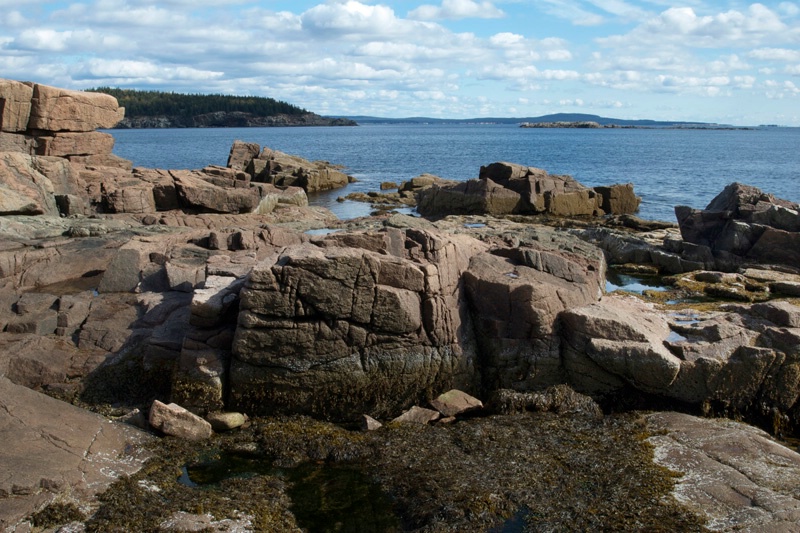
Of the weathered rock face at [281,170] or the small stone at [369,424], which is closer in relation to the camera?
the small stone at [369,424]

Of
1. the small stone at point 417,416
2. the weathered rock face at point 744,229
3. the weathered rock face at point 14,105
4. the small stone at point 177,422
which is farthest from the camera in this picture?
the weathered rock face at point 14,105

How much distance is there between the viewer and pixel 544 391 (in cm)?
1334

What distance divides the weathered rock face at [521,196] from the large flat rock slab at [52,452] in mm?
30368

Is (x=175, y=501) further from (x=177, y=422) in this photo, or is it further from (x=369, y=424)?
(x=369, y=424)

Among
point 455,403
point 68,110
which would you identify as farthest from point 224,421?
point 68,110

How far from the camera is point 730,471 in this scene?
34.0 feet

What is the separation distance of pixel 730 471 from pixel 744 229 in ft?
65.4

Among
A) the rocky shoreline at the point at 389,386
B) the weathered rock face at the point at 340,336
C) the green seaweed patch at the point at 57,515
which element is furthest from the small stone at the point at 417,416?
the green seaweed patch at the point at 57,515

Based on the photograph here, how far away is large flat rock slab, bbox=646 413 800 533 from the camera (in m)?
9.17

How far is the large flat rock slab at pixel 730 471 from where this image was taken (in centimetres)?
917

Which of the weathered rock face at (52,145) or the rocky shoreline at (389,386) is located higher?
the weathered rock face at (52,145)

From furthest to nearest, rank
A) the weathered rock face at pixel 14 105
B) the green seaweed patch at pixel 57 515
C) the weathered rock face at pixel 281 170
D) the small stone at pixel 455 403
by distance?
the weathered rock face at pixel 281 170 → the weathered rock face at pixel 14 105 → the small stone at pixel 455 403 → the green seaweed patch at pixel 57 515

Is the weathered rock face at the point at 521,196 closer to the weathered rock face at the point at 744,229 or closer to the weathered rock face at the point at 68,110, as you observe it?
the weathered rock face at the point at 744,229

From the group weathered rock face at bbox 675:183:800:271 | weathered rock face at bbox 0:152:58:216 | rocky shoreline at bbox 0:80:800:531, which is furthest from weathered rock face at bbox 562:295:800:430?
weathered rock face at bbox 0:152:58:216
